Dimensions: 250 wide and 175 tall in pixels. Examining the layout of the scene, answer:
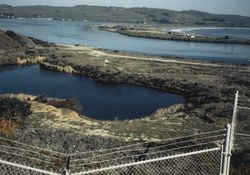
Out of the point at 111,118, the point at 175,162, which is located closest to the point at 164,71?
the point at 111,118

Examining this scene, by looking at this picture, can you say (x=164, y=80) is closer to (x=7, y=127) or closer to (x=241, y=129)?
(x=241, y=129)

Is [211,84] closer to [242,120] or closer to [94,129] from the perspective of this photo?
[242,120]

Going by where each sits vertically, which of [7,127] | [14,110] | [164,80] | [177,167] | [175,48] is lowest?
[175,48]

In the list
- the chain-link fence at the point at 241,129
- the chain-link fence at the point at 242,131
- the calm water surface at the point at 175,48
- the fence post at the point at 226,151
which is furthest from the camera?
the calm water surface at the point at 175,48

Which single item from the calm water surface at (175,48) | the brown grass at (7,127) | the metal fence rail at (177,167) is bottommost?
the calm water surface at (175,48)

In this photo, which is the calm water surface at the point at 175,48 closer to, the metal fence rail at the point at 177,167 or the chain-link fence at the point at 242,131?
the chain-link fence at the point at 242,131

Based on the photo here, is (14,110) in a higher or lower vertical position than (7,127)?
lower

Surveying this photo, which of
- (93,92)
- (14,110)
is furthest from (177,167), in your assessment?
(93,92)

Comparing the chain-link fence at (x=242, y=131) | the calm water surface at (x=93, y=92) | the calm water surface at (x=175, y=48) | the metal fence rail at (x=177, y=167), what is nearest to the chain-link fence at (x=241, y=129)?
the chain-link fence at (x=242, y=131)

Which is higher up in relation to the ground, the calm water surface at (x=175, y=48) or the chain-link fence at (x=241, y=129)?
the chain-link fence at (x=241, y=129)

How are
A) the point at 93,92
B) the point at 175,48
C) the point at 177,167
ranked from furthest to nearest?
the point at 175,48, the point at 93,92, the point at 177,167
